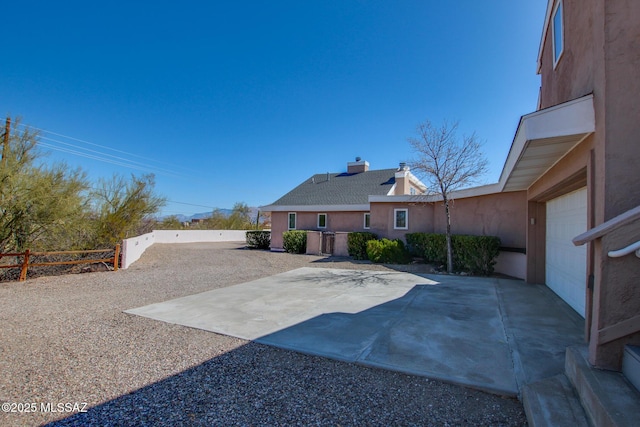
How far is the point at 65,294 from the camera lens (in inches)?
289

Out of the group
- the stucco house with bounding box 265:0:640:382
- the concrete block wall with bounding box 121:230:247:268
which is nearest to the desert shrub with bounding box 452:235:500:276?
the stucco house with bounding box 265:0:640:382

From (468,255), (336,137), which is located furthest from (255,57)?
(468,255)

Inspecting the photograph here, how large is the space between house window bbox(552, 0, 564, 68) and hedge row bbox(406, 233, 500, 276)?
573cm

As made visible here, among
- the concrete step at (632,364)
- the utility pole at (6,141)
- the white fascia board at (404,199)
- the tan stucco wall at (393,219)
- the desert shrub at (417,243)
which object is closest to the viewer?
the concrete step at (632,364)

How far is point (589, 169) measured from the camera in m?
3.42

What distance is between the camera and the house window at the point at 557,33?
5050mm

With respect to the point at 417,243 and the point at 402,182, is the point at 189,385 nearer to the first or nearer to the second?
the point at 417,243

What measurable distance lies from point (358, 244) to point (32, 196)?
12.2 metres

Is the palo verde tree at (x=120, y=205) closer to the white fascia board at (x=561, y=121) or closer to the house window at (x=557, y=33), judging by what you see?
the white fascia board at (x=561, y=121)

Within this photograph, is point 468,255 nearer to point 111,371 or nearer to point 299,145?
point 111,371

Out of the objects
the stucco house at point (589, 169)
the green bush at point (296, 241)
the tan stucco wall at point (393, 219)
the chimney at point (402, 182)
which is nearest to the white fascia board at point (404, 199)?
the tan stucco wall at point (393, 219)

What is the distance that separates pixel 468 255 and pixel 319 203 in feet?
32.0

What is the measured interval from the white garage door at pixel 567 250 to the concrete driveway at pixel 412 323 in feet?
1.09

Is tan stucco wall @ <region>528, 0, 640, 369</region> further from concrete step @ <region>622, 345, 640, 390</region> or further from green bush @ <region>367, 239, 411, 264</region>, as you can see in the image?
green bush @ <region>367, 239, 411, 264</region>
